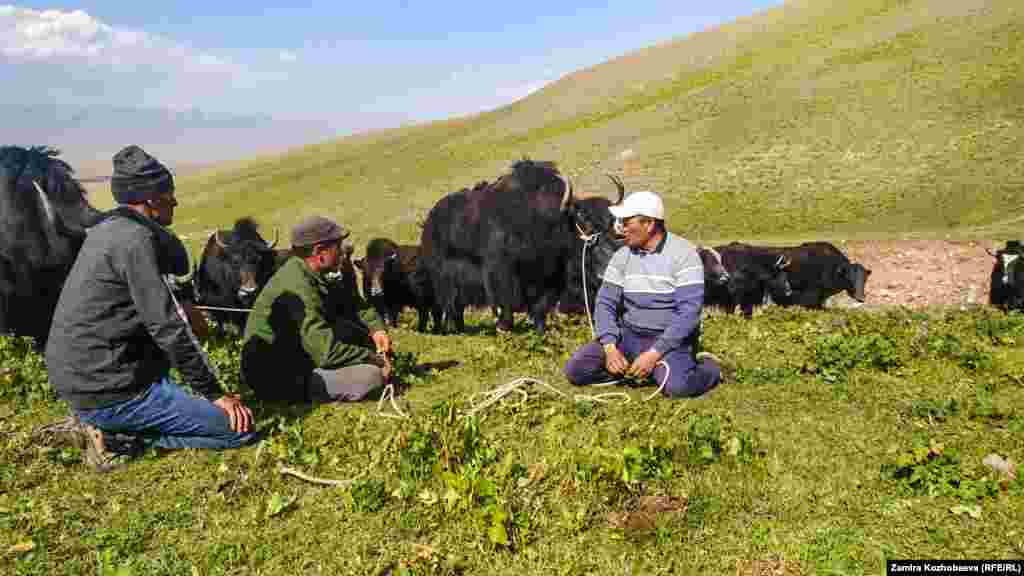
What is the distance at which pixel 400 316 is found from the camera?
695 inches

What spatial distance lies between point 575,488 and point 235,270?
9.83 m

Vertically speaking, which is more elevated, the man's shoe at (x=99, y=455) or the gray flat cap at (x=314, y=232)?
the gray flat cap at (x=314, y=232)

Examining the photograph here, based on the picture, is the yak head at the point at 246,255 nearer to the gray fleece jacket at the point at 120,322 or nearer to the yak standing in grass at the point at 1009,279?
the gray fleece jacket at the point at 120,322

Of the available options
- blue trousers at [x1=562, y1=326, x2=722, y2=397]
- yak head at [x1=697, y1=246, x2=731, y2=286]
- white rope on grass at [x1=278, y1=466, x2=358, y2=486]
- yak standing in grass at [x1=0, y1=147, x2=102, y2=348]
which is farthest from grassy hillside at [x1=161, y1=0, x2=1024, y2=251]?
yak standing in grass at [x1=0, y1=147, x2=102, y2=348]

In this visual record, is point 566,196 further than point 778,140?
No

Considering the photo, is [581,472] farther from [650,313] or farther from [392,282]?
[392,282]

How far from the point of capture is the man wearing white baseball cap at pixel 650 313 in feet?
20.9

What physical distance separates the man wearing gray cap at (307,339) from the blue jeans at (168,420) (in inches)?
41.5

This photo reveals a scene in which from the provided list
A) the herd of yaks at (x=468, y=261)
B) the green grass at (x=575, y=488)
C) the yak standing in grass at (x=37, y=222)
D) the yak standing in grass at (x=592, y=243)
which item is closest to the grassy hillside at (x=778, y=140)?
the herd of yaks at (x=468, y=261)

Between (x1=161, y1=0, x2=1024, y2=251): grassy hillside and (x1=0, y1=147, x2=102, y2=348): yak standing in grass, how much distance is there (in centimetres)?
2563

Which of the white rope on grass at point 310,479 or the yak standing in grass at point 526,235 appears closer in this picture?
the white rope on grass at point 310,479

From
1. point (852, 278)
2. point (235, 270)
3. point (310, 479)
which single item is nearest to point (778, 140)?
point (852, 278)

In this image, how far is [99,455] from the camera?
5.58 metres

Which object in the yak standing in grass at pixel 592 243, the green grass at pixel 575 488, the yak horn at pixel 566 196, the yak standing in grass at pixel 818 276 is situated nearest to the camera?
the green grass at pixel 575 488
